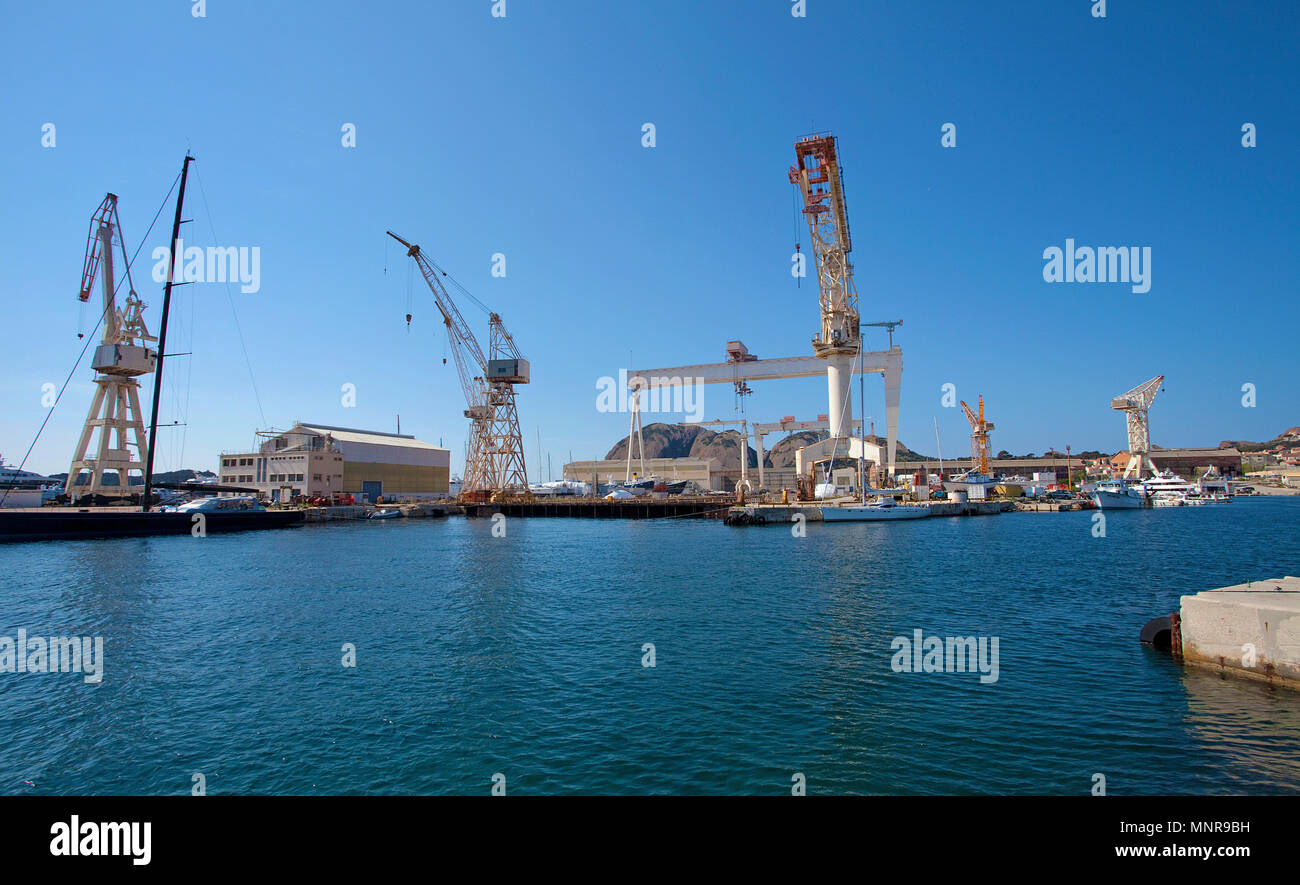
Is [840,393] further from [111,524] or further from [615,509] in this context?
[111,524]

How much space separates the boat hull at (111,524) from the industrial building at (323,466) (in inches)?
940

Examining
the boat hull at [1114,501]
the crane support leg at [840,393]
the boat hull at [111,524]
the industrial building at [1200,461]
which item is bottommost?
the boat hull at [1114,501]

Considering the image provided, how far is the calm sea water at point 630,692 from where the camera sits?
9.34 meters

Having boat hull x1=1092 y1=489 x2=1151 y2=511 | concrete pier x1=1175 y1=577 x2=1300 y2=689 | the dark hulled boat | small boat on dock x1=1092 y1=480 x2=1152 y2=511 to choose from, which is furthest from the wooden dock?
concrete pier x1=1175 y1=577 x2=1300 y2=689

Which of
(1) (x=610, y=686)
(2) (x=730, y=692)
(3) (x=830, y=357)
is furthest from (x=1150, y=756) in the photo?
(3) (x=830, y=357)

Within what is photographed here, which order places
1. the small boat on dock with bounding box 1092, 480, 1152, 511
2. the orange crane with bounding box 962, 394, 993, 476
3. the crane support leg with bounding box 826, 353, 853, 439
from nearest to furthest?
the crane support leg with bounding box 826, 353, 853, 439
the small boat on dock with bounding box 1092, 480, 1152, 511
the orange crane with bounding box 962, 394, 993, 476

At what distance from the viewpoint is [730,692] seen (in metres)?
12.8

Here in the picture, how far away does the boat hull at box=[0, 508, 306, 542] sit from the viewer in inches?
1895

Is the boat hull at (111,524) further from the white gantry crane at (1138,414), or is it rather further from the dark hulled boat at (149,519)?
the white gantry crane at (1138,414)

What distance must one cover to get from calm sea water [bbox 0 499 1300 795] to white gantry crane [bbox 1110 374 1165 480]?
111 m

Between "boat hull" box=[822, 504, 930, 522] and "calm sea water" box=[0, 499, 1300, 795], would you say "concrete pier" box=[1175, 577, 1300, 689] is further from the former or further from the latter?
"boat hull" box=[822, 504, 930, 522]

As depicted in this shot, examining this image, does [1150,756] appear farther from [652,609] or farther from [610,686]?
[652,609]

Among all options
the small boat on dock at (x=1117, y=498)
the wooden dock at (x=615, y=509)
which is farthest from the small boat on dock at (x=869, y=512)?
the small boat on dock at (x=1117, y=498)
